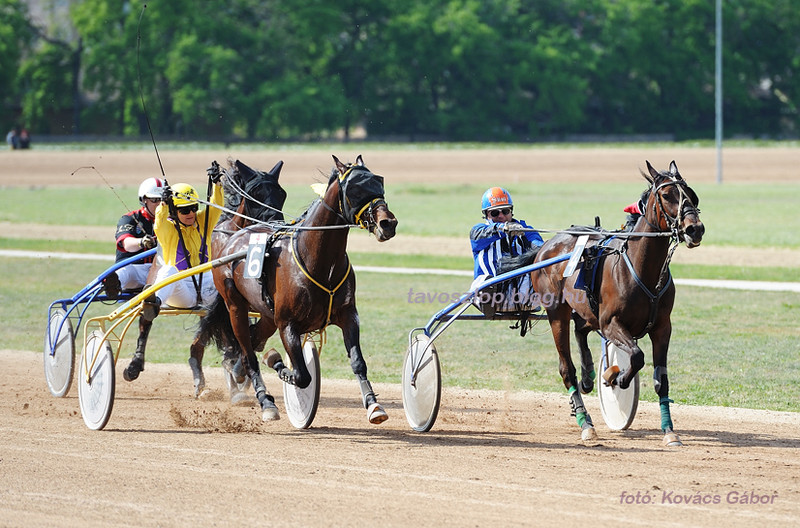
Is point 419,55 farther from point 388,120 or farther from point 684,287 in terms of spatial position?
point 684,287

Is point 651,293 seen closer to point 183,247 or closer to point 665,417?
point 665,417

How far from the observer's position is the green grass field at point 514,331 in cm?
1048

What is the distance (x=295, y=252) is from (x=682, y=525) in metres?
3.46

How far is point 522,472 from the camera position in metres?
6.59

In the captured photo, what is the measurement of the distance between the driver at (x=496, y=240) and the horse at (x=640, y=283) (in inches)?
27.8

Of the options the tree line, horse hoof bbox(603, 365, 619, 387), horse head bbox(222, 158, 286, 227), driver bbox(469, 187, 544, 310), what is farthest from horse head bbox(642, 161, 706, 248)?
the tree line

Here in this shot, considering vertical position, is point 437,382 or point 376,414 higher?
point 437,382

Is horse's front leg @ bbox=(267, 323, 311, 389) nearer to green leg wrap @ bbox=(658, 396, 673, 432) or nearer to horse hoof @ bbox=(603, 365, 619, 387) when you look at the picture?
horse hoof @ bbox=(603, 365, 619, 387)

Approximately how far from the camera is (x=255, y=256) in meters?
8.07

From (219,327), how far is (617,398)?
10.5 ft

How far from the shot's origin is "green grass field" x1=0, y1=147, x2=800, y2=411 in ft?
34.4

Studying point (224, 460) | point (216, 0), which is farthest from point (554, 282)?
point (216, 0)

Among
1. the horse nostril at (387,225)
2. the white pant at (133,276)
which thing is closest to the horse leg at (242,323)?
the white pant at (133,276)

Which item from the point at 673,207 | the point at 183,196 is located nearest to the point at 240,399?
the point at 183,196
